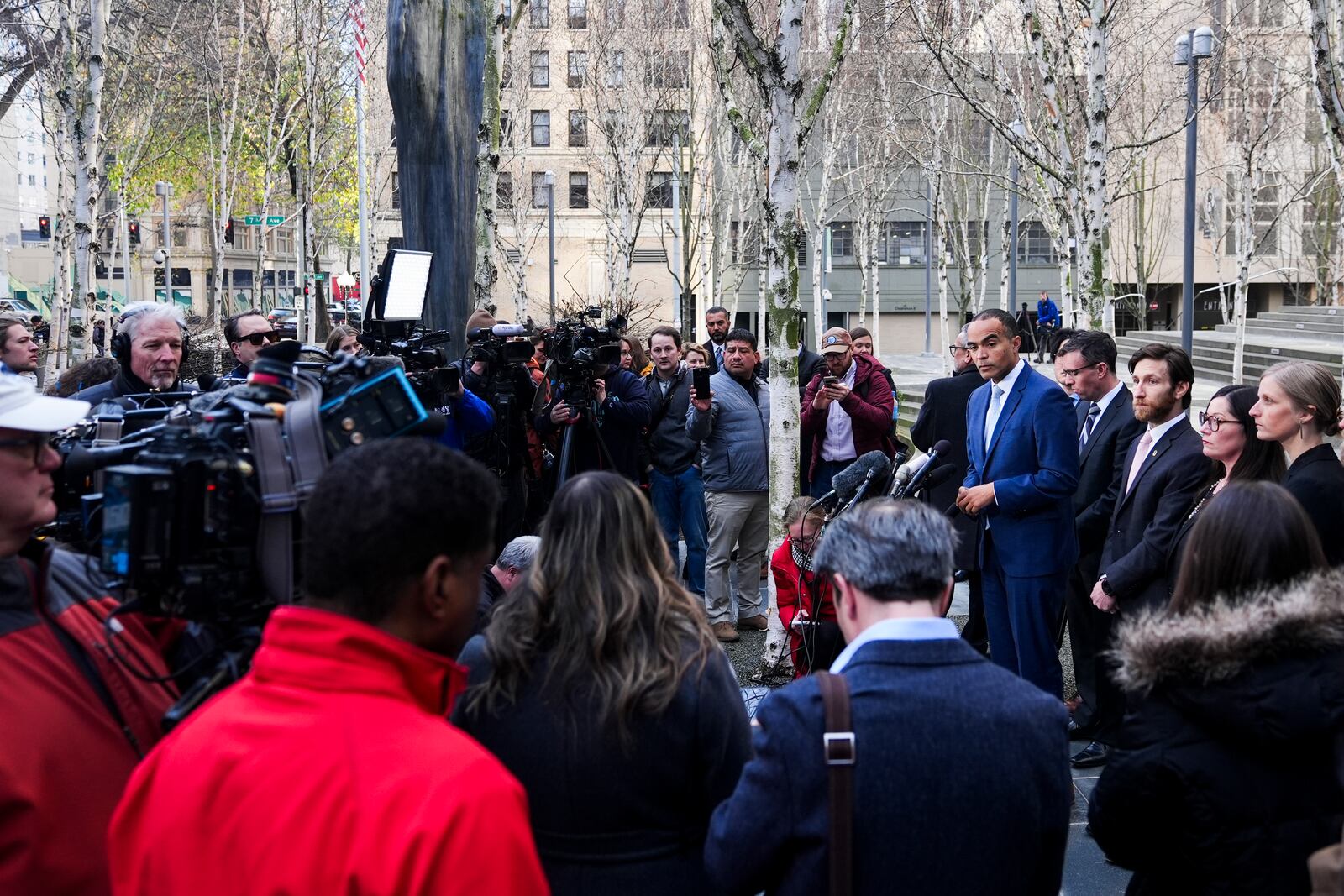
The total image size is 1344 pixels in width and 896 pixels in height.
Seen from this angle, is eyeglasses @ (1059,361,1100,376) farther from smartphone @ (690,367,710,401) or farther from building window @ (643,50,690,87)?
building window @ (643,50,690,87)

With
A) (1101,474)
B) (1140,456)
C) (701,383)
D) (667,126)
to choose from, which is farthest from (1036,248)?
(1140,456)

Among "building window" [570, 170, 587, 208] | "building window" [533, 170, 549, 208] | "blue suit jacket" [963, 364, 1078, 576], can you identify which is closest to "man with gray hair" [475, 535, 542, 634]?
"blue suit jacket" [963, 364, 1078, 576]

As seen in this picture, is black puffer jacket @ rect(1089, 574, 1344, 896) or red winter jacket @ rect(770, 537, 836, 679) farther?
red winter jacket @ rect(770, 537, 836, 679)

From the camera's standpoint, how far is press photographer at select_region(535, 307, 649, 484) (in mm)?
7297

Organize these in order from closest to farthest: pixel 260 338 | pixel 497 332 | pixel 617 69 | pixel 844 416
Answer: pixel 260 338 < pixel 497 332 < pixel 844 416 < pixel 617 69

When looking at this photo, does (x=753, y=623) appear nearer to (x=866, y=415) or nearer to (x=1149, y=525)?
(x=866, y=415)

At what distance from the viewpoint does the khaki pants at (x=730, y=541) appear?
8109 mm

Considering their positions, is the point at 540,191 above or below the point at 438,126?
above

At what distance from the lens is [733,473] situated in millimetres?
8039

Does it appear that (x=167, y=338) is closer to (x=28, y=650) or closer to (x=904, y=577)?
(x=28, y=650)

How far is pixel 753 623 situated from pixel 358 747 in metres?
6.76

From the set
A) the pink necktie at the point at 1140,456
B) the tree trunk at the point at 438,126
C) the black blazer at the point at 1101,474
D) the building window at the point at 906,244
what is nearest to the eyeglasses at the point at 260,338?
the tree trunk at the point at 438,126

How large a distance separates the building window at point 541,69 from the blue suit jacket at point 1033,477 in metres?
30.0

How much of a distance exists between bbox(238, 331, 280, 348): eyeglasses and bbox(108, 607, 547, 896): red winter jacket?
344 centimetres
